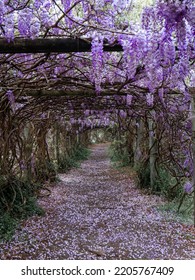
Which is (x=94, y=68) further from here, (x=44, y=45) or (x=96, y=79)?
(x=44, y=45)

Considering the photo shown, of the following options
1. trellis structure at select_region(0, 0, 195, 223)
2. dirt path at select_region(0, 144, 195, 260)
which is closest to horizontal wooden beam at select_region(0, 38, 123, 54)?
trellis structure at select_region(0, 0, 195, 223)

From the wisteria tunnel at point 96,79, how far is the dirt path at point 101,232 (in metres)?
0.07

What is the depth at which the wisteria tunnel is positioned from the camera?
2.13 meters

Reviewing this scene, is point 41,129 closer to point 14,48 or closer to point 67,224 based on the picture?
point 67,224

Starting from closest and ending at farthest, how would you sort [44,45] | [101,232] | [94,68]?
[44,45] < [94,68] < [101,232]

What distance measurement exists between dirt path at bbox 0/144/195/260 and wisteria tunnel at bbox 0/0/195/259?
7 cm

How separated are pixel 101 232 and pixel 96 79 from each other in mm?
1901

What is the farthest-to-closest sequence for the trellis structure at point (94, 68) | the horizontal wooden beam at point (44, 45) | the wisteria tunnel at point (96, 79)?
the wisteria tunnel at point (96, 79)
the trellis structure at point (94, 68)
the horizontal wooden beam at point (44, 45)

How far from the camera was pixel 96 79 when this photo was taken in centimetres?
375

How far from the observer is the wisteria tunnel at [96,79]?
213cm

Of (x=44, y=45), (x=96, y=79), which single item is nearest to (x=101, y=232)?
(x=96, y=79)

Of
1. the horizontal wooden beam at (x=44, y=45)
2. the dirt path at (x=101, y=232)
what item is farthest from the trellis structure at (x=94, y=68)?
the dirt path at (x=101, y=232)

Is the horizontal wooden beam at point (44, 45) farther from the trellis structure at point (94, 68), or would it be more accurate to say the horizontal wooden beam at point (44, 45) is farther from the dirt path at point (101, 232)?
the dirt path at point (101, 232)

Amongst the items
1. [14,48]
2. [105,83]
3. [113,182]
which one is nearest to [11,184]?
[105,83]
